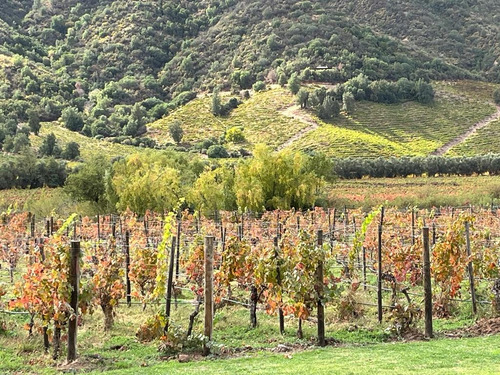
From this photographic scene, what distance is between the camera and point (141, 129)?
10806 cm

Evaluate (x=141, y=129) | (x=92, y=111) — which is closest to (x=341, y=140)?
(x=141, y=129)

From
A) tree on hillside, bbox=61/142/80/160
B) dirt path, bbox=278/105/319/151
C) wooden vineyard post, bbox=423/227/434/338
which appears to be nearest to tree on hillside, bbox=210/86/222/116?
dirt path, bbox=278/105/319/151

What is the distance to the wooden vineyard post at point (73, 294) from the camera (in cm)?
1022

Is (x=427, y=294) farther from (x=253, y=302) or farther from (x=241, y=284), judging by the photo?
(x=241, y=284)

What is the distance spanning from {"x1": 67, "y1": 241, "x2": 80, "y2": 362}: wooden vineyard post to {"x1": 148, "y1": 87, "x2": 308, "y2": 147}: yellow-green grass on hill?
8174 centimetres

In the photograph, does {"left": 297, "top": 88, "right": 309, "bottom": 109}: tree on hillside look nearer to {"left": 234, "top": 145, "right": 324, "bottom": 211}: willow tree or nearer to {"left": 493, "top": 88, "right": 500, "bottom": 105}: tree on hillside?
{"left": 493, "top": 88, "right": 500, "bottom": 105}: tree on hillside

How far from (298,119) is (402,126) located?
57.1ft

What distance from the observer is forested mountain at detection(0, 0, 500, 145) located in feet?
395

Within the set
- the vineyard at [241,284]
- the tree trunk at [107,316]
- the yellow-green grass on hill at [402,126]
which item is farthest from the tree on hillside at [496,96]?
the tree trunk at [107,316]

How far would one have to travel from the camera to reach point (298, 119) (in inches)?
3974

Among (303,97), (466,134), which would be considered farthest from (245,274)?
(303,97)

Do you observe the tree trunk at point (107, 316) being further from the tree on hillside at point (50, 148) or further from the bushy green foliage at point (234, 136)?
the bushy green foliage at point (234, 136)

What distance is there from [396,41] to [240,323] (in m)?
141

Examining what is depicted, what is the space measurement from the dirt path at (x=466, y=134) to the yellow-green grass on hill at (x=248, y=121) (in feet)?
69.6
